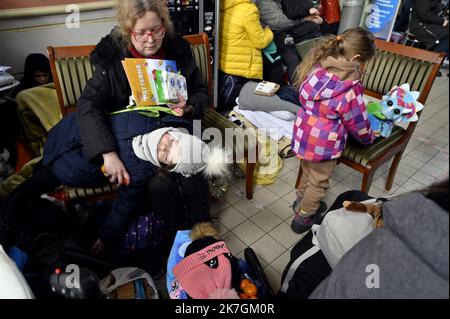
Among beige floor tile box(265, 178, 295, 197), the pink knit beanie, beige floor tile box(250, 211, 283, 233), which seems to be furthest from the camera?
beige floor tile box(265, 178, 295, 197)

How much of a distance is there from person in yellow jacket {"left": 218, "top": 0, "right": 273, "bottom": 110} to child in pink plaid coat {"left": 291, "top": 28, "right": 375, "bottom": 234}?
1175 mm

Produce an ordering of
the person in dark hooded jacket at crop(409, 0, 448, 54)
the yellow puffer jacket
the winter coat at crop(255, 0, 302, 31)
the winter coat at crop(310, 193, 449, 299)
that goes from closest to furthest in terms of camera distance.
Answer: the winter coat at crop(310, 193, 449, 299) < the yellow puffer jacket < the winter coat at crop(255, 0, 302, 31) < the person in dark hooded jacket at crop(409, 0, 448, 54)

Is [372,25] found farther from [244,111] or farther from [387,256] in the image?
[387,256]

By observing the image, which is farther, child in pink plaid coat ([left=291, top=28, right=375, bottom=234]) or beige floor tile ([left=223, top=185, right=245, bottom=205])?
beige floor tile ([left=223, top=185, right=245, bottom=205])

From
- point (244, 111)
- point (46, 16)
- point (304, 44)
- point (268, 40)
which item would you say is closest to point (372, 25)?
point (304, 44)

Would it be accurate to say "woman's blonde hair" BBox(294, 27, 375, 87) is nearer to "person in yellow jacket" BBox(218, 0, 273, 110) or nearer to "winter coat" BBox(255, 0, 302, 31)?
"person in yellow jacket" BBox(218, 0, 273, 110)

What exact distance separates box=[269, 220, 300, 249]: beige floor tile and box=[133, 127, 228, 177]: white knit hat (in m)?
0.70

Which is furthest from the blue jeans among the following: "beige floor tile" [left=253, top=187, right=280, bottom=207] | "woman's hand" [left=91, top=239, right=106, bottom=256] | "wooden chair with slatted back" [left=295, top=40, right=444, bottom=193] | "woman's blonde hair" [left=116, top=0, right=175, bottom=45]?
"woman's hand" [left=91, top=239, right=106, bottom=256]

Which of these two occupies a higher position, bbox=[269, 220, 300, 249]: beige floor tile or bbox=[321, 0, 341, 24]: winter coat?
bbox=[321, 0, 341, 24]: winter coat

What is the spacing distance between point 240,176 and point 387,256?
180 cm

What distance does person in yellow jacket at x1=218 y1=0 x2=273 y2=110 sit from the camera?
8.87 ft

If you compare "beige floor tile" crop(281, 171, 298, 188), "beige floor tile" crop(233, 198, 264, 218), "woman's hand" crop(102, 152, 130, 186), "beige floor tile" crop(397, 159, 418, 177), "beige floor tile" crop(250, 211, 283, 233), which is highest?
"woman's hand" crop(102, 152, 130, 186)
